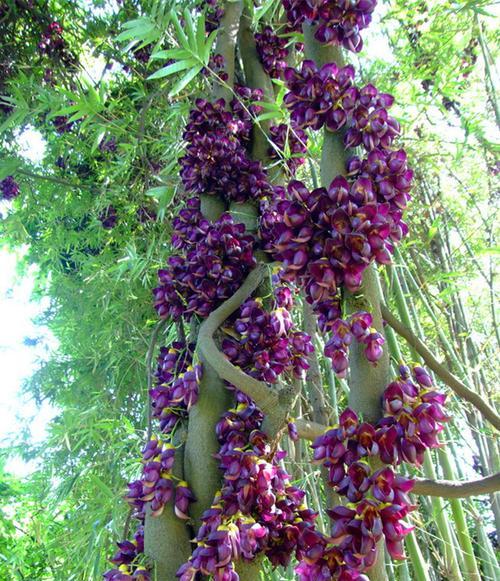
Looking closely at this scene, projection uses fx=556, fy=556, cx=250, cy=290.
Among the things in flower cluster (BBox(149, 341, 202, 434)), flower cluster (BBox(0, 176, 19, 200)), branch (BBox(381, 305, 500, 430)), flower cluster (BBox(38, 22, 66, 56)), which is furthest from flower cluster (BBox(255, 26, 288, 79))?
flower cluster (BBox(0, 176, 19, 200))

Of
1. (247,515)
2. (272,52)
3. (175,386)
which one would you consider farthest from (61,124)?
(247,515)

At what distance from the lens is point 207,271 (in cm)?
94

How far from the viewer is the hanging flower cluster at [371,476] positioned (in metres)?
0.53

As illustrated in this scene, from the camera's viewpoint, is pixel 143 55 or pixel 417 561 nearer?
pixel 417 561

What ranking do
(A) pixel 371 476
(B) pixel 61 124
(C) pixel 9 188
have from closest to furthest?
1. (A) pixel 371 476
2. (B) pixel 61 124
3. (C) pixel 9 188

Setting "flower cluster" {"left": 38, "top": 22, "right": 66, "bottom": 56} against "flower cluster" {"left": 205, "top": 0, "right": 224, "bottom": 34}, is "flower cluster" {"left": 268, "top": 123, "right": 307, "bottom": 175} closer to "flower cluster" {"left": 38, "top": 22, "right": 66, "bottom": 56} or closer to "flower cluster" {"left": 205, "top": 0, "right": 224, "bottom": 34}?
"flower cluster" {"left": 205, "top": 0, "right": 224, "bottom": 34}

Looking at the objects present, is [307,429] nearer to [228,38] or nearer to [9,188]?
[228,38]

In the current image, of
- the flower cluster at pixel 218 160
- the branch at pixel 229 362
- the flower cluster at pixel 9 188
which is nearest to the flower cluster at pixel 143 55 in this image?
the flower cluster at pixel 218 160

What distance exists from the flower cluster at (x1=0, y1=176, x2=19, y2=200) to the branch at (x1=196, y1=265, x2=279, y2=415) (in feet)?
5.11

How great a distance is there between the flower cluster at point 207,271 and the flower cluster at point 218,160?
0.33 feet

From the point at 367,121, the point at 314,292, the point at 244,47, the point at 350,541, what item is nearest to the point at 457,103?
the point at 244,47

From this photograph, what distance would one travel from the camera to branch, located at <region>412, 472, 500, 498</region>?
1.79 ft

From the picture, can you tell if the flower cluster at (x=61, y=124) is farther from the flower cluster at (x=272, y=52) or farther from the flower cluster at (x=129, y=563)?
the flower cluster at (x=129, y=563)

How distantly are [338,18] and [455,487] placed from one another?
1.81ft
